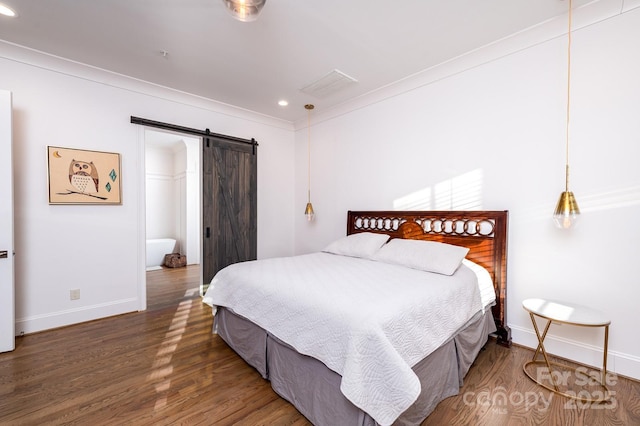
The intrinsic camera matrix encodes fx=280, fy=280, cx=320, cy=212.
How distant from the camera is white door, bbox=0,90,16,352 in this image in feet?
7.73

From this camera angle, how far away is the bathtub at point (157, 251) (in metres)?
5.93

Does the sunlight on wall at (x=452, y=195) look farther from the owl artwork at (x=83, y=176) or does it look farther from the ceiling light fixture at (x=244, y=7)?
the owl artwork at (x=83, y=176)

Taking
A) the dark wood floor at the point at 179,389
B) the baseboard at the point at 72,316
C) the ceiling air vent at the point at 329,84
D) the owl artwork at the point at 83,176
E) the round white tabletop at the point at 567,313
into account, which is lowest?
the dark wood floor at the point at 179,389

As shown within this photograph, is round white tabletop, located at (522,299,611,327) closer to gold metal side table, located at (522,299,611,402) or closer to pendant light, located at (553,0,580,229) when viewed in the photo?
gold metal side table, located at (522,299,611,402)

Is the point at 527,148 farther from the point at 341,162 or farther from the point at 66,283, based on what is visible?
the point at 66,283

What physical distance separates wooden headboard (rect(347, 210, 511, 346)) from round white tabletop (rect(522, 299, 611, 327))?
419mm

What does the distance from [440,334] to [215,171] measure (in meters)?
3.42

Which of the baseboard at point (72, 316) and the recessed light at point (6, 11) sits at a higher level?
the recessed light at point (6, 11)

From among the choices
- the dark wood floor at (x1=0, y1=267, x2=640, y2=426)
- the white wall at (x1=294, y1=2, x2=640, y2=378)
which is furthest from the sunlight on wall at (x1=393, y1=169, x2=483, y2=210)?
the dark wood floor at (x1=0, y1=267, x2=640, y2=426)

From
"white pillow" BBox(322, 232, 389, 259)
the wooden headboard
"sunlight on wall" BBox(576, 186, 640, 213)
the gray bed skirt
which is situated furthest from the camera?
"white pillow" BBox(322, 232, 389, 259)

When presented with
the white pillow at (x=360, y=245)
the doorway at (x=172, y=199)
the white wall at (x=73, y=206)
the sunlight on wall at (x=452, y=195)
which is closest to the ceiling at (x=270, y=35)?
the white wall at (x=73, y=206)

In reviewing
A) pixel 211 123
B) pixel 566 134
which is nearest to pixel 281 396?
pixel 566 134

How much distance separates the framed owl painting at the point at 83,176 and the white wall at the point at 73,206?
78mm

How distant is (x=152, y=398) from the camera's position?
1840 millimetres
